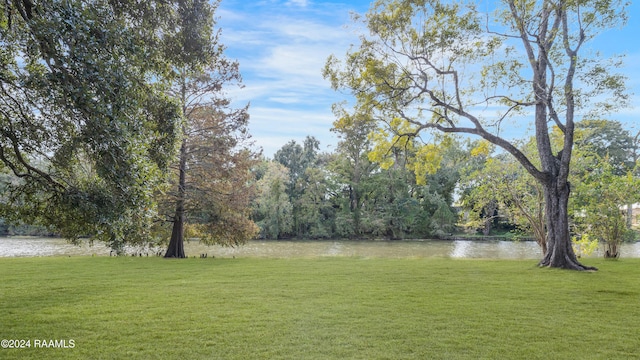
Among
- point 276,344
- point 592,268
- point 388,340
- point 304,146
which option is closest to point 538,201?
point 592,268

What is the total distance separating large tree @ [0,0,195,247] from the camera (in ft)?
13.0

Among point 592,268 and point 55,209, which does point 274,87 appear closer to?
point 55,209

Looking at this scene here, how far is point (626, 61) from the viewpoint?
31.1ft

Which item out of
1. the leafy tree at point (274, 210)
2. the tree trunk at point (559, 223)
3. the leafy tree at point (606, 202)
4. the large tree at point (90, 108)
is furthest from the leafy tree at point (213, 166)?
the leafy tree at point (274, 210)

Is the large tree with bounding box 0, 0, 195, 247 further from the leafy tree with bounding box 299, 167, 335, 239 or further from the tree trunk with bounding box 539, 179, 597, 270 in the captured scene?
the leafy tree with bounding box 299, 167, 335, 239

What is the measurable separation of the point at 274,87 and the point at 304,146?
2838 cm

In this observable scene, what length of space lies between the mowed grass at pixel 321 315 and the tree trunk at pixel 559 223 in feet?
4.50

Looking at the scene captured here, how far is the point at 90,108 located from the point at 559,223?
1082cm

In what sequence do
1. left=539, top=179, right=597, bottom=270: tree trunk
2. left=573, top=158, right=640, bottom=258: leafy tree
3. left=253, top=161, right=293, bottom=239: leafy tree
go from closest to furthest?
left=539, top=179, right=597, bottom=270: tree trunk < left=573, top=158, right=640, bottom=258: leafy tree < left=253, top=161, right=293, bottom=239: leafy tree

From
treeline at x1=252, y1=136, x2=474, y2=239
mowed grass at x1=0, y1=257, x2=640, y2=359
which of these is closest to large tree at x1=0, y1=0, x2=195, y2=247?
mowed grass at x1=0, y1=257, x2=640, y2=359

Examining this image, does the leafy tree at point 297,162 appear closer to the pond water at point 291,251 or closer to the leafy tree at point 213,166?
the pond water at point 291,251

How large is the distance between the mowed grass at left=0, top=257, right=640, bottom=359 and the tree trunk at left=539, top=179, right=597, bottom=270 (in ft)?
4.50

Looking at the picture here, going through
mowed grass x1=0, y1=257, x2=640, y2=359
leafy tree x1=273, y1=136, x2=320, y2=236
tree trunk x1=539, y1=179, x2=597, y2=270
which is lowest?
mowed grass x1=0, y1=257, x2=640, y2=359

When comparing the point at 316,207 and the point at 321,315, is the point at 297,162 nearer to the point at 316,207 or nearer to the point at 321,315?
the point at 316,207
